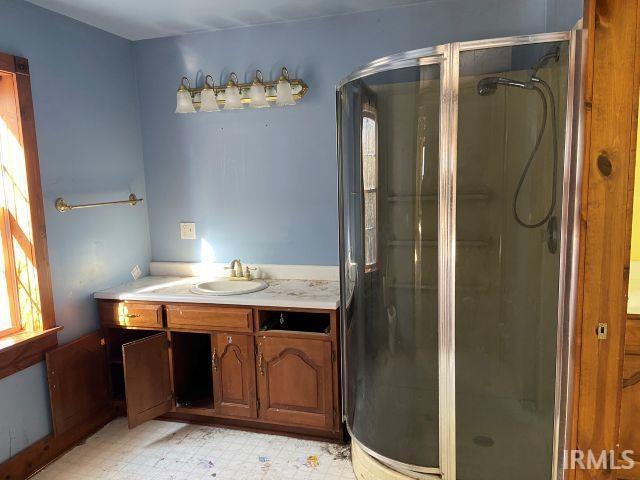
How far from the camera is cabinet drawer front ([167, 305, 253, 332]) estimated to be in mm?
2480

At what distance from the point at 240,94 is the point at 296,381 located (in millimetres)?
1681

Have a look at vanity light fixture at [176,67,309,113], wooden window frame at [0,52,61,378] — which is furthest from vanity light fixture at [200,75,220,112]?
wooden window frame at [0,52,61,378]

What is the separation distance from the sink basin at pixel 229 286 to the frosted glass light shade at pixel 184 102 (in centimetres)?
105

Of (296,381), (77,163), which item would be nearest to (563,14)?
Result: (296,381)

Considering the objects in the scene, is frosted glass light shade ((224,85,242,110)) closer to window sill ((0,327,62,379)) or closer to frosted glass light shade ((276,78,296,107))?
frosted glass light shade ((276,78,296,107))

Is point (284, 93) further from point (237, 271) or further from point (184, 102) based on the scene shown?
point (237, 271)

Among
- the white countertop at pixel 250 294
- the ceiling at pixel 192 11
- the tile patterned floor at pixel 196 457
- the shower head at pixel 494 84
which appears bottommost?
the tile patterned floor at pixel 196 457

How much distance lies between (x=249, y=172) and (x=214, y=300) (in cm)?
86

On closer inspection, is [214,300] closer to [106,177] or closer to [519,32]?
[106,177]

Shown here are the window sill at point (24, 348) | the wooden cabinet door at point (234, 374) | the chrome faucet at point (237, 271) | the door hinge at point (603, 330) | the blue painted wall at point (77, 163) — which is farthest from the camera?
the chrome faucet at point (237, 271)

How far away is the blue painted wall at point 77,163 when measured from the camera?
228 cm

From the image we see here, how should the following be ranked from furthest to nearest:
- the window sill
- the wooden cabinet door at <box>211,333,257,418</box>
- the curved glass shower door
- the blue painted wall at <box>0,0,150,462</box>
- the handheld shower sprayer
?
the wooden cabinet door at <box>211,333,257,418</box>
the blue painted wall at <box>0,0,150,462</box>
the window sill
the curved glass shower door
the handheld shower sprayer

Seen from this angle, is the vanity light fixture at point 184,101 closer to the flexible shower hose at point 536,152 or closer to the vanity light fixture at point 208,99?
the vanity light fixture at point 208,99

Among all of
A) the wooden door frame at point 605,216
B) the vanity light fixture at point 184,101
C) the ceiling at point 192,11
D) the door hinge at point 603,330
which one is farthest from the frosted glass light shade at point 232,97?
the door hinge at point 603,330
